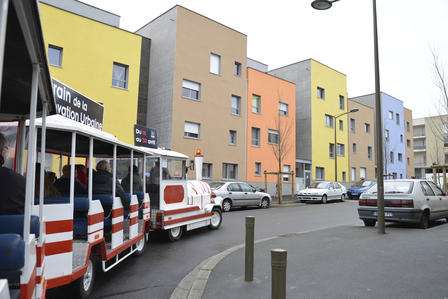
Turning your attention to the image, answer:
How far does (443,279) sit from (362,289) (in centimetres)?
131

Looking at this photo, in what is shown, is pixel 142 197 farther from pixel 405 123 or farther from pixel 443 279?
pixel 405 123

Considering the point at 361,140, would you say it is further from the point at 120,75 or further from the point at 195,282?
the point at 195,282

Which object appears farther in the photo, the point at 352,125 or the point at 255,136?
the point at 352,125

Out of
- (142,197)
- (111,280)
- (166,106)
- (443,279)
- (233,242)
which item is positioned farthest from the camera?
(166,106)

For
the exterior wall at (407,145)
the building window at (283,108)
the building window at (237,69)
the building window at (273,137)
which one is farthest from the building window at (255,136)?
the exterior wall at (407,145)

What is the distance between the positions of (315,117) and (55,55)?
24.7 metres

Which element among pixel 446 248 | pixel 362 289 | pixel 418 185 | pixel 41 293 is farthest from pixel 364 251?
pixel 41 293

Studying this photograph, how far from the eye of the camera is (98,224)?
5.03 m

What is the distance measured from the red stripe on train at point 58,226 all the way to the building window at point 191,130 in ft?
62.0

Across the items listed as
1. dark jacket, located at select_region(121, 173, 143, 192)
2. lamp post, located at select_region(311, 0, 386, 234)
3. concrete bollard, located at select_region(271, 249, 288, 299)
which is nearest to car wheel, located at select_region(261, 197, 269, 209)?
lamp post, located at select_region(311, 0, 386, 234)

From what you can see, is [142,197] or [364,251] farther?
[142,197]

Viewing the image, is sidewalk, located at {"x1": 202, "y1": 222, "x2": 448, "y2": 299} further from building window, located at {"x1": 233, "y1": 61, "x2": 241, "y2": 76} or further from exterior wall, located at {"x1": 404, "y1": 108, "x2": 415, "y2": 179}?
exterior wall, located at {"x1": 404, "y1": 108, "x2": 415, "y2": 179}

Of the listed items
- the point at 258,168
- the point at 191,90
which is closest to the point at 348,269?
the point at 191,90

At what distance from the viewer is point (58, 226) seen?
4.11 meters
